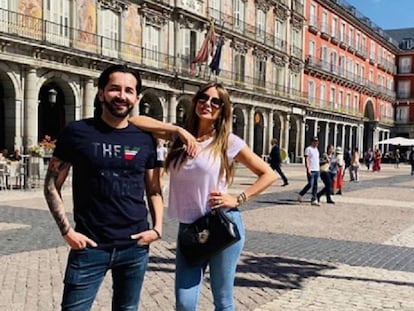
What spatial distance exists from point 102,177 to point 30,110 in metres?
19.0

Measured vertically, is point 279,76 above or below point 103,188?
above

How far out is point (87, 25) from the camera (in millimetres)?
23453

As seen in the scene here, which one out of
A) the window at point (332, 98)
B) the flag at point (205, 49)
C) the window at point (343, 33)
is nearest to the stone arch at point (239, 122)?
the flag at point (205, 49)

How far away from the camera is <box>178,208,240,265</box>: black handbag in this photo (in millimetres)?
3041

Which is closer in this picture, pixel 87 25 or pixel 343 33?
pixel 87 25

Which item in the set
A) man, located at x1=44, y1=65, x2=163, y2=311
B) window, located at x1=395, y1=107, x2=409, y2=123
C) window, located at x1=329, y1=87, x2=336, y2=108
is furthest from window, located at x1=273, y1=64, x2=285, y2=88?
man, located at x1=44, y1=65, x2=163, y2=311

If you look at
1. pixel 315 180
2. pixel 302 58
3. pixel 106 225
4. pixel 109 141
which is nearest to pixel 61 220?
pixel 106 225

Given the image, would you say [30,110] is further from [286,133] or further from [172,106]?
[286,133]

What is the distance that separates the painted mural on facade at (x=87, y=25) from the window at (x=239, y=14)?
41.5 ft

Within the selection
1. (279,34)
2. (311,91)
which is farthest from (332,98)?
(279,34)

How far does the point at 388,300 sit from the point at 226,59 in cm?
2954

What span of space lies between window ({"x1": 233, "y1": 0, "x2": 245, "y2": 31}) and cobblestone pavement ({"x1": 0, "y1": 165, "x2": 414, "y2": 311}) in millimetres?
24451

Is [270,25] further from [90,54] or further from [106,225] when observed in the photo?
[106,225]

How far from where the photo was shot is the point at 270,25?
38.9 metres
